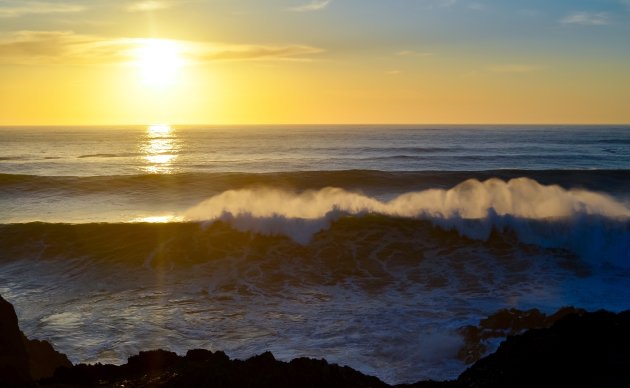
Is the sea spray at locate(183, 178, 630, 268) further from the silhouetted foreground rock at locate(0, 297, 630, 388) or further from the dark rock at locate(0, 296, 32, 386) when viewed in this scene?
the dark rock at locate(0, 296, 32, 386)

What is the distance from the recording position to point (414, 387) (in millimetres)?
5141

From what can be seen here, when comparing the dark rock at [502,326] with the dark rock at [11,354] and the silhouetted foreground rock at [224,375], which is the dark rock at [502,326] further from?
the dark rock at [11,354]

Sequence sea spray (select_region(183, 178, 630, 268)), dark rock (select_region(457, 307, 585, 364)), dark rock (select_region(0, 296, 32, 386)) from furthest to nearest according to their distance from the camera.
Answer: sea spray (select_region(183, 178, 630, 268)) → dark rock (select_region(457, 307, 585, 364)) → dark rock (select_region(0, 296, 32, 386))

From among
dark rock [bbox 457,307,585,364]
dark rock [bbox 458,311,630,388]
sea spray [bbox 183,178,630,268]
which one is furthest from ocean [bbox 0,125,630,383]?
dark rock [bbox 458,311,630,388]

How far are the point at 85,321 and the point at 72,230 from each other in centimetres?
852

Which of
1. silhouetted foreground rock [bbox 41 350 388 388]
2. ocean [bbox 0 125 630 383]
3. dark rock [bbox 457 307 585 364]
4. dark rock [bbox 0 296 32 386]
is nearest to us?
silhouetted foreground rock [bbox 41 350 388 388]

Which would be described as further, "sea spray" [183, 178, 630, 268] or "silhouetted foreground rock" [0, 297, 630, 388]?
"sea spray" [183, 178, 630, 268]

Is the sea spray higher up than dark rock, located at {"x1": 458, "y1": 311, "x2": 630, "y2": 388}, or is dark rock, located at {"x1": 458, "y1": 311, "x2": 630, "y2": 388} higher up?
dark rock, located at {"x1": 458, "y1": 311, "x2": 630, "y2": 388}

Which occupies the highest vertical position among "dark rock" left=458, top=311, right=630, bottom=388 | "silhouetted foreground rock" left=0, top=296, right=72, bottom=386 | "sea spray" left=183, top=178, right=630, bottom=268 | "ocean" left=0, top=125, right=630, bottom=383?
"dark rock" left=458, top=311, right=630, bottom=388

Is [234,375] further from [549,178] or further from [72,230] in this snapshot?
[549,178]

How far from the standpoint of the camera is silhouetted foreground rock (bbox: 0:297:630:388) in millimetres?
4723

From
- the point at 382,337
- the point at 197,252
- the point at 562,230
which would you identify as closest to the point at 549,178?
the point at 562,230

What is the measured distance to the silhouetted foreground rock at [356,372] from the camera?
4.72 meters

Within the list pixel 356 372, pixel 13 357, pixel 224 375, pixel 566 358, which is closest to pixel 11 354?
pixel 13 357
